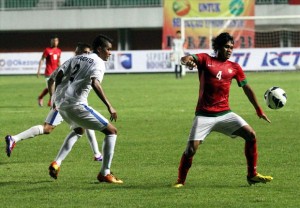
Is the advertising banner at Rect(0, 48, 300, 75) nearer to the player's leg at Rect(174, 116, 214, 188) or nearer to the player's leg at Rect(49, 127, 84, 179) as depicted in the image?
the player's leg at Rect(49, 127, 84, 179)

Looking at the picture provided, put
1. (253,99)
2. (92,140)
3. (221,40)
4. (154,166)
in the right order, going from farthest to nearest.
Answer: (92,140), (154,166), (253,99), (221,40)

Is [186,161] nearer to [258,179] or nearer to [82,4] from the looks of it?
[258,179]

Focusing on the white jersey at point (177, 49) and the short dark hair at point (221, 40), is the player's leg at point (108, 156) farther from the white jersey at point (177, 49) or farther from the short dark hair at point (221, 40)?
the white jersey at point (177, 49)

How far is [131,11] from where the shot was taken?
5594cm

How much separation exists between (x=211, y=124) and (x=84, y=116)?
164cm

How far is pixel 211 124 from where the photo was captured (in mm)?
11125

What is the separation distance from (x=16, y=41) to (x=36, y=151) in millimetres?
44730

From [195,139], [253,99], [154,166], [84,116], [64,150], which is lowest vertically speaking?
[154,166]


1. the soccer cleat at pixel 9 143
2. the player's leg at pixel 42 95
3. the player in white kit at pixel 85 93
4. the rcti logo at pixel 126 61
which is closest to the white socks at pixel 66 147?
the player in white kit at pixel 85 93

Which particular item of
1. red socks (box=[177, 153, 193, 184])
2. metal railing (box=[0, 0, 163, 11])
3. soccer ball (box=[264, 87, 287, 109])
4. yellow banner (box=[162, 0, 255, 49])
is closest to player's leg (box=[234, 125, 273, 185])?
red socks (box=[177, 153, 193, 184])

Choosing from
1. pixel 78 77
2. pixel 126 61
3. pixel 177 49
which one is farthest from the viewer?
pixel 126 61

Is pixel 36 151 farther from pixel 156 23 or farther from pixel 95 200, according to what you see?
pixel 156 23

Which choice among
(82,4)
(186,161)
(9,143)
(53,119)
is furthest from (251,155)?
(82,4)

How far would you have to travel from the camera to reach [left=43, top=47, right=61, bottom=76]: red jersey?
26.3 m
